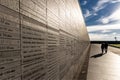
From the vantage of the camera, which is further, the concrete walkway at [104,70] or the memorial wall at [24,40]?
the concrete walkway at [104,70]

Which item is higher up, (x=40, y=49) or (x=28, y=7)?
(x=28, y=7)

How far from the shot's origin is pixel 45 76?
7.07 feet

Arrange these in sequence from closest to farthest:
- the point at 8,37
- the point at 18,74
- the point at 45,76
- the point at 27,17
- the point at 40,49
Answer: the point at 8,37
the point at 18,74
the point at 27,17
the point at 40,49
the point at 45,76

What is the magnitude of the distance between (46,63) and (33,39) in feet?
1.92

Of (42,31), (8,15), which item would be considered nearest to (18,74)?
(8,15)

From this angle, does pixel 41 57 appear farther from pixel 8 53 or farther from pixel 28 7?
pixel 8 53

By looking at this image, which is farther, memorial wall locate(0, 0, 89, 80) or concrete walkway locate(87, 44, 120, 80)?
concrete walkway locate(87, 44, 120, 80)

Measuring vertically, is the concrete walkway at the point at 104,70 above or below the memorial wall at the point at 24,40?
below

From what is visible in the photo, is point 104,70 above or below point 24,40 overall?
below

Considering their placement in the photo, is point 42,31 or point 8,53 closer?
point 8,53

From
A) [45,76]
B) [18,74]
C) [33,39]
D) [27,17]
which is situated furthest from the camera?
[45,76]

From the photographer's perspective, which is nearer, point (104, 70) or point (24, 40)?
point (24, 40)

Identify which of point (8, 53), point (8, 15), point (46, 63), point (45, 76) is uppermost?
point (8, 15)

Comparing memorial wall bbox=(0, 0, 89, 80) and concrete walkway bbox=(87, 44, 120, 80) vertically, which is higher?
Answer: memorial wall bbox=(0, 0, 89, 80)
